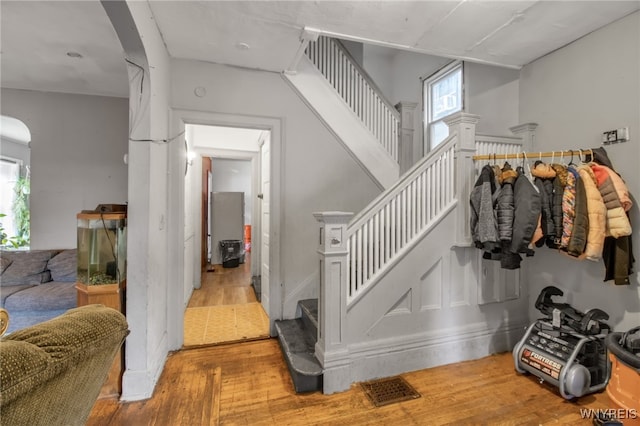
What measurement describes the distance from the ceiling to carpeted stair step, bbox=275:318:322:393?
8.54ft

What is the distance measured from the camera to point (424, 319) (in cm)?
248

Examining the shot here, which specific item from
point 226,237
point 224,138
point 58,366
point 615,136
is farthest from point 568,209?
point 226,237

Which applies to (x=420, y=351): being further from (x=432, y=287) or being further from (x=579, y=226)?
(x=579, y=226)

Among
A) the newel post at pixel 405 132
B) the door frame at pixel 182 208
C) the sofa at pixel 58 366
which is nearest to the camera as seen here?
the sofa at pixel 58 366

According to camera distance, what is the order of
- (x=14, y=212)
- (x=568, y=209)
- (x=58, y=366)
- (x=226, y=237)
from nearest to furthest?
(x=58, y=366), (x=568, y=209), (x=14, y=212), (x=226, y=237)

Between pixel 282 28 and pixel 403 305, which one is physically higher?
pixel 282 28

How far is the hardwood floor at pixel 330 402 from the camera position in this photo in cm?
185

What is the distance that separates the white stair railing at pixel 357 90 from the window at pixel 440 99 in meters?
0.61

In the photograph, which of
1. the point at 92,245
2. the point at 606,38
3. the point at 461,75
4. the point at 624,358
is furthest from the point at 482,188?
the point at 92,245

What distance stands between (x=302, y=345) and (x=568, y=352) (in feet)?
6.55

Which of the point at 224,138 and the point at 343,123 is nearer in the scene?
the point at 343,123

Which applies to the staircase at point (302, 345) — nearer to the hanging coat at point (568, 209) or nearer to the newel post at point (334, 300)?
the newel post at point (334, 300)

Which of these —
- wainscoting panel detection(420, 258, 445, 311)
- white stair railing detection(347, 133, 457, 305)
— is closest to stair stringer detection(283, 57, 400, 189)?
white stair railing detection(347, 133, 457, 305)

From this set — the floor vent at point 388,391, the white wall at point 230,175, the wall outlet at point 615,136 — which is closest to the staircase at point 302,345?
the floor vent at point 388,391
